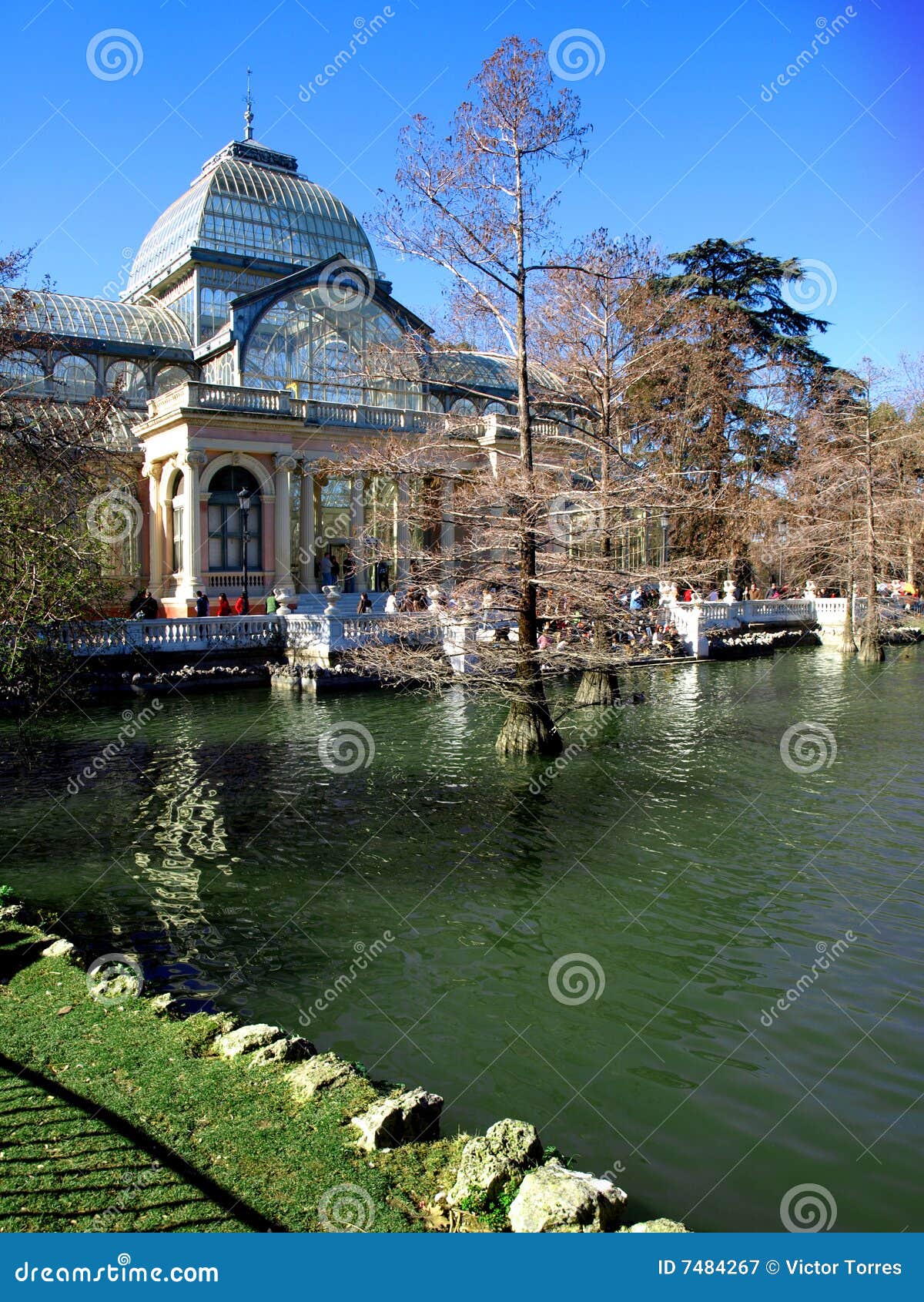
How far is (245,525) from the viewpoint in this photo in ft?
102

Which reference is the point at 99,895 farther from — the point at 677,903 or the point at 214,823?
the point at 677,903

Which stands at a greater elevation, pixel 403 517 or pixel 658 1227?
pixel 403 517

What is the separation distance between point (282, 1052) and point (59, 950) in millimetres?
2315

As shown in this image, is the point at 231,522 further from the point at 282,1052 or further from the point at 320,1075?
the point at 320,1075

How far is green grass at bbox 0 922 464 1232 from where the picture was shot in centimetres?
384

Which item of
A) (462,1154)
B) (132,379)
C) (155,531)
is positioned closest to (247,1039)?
(462,1154)

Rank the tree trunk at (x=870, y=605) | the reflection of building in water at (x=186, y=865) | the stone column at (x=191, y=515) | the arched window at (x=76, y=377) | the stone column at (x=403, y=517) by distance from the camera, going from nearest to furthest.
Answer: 1. the reflection of building in water at (x=186, y=865)
2. the stone column at (x=403, y=517)
3. the tree trunk at (x=870, y=605)
4. the stone column at (x=191, y=515)
5. the arched window at (x=76, y=377)

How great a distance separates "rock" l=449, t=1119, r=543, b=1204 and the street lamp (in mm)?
26367

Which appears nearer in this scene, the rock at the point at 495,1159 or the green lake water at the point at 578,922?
the rock at the point at 495,1159

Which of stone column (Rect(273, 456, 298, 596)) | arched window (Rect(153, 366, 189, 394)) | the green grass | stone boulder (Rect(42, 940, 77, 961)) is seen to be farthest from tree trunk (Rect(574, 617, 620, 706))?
arched window (Rect(153, 366, 189, 394))

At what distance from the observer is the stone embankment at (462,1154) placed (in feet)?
13.0

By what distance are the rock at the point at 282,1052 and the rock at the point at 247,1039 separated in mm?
52

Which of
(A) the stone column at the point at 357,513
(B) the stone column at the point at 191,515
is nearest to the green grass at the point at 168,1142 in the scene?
(B) the stone column at the point at 191,515

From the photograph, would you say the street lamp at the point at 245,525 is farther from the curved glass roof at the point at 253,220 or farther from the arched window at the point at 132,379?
the curved glass roof at the point at 253,220
